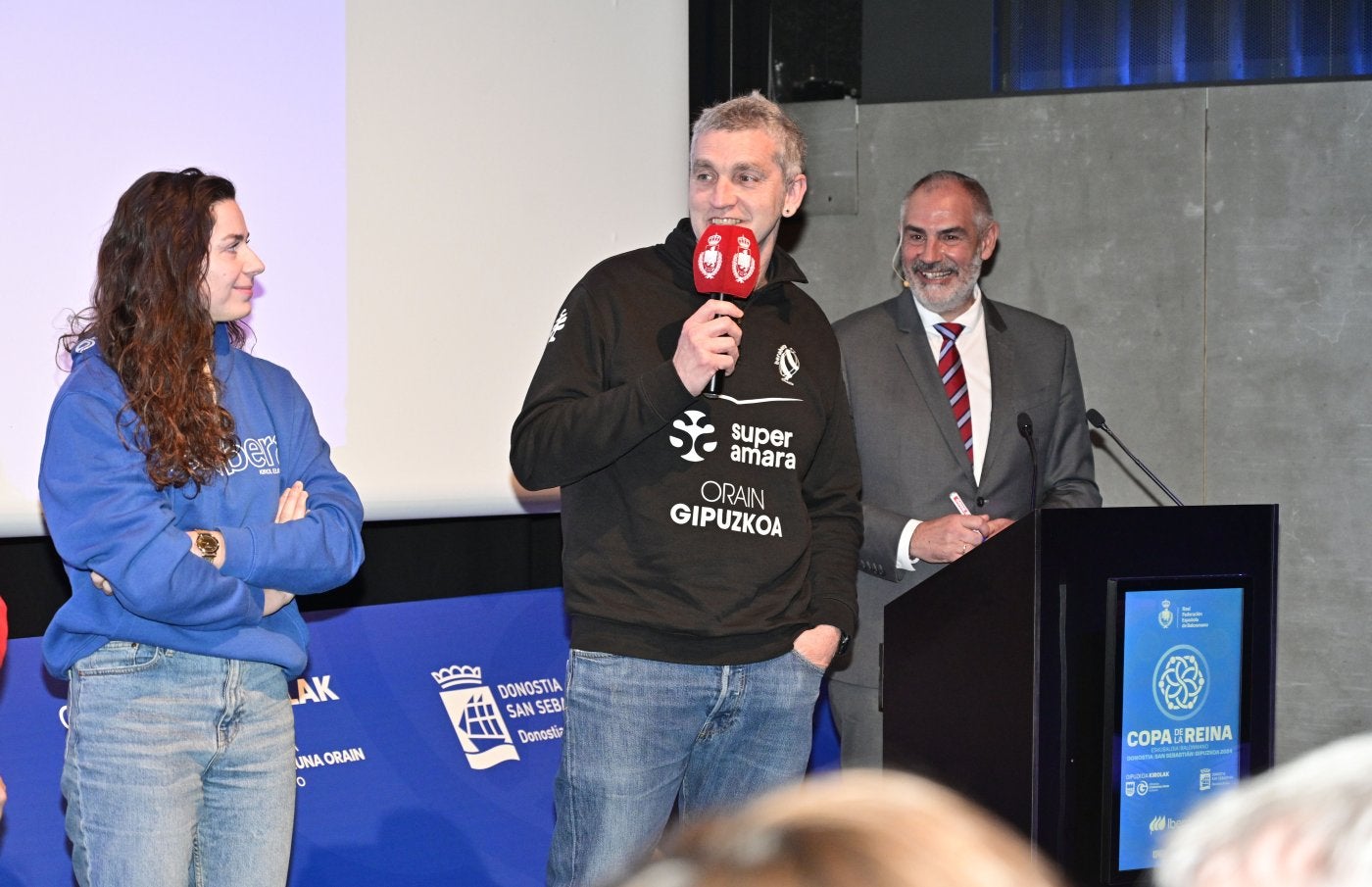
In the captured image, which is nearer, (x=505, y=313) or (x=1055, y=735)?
(x=1055, y=735)

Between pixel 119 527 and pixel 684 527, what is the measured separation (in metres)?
0.91

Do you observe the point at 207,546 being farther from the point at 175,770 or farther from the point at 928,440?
the point at 928,440

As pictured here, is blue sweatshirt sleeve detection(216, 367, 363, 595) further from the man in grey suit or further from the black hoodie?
the man in grey suit

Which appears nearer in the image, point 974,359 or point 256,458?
point 256,458

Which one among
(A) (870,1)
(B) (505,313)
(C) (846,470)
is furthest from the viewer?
(A) (870,1)

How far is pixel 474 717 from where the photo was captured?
12.0 feet

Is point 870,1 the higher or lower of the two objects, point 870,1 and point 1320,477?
the higher

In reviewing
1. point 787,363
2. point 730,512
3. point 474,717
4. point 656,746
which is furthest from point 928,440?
point 474,717

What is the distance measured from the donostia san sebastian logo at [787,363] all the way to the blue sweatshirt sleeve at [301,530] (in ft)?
2.73

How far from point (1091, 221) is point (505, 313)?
1992 mm

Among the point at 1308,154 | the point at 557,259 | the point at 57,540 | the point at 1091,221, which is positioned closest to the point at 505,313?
the point at 557,259

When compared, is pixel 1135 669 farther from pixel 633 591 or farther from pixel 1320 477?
pixel 1320 477

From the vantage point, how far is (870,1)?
15.6 feet

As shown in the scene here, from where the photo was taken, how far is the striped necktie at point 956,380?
11.0 ft
